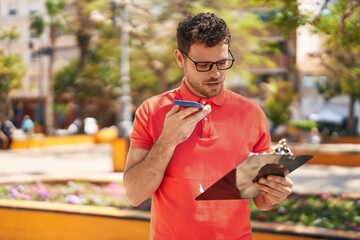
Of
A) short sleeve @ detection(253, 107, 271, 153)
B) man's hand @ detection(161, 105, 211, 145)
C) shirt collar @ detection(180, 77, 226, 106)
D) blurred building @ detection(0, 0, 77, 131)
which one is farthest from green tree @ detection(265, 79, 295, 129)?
man's hand @ detection(161, 105, 211, 145)

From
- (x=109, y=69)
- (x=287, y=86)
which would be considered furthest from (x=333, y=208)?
(x=109, y=69)

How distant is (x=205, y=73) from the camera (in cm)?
234

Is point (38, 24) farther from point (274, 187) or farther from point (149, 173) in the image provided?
point (274, 187)

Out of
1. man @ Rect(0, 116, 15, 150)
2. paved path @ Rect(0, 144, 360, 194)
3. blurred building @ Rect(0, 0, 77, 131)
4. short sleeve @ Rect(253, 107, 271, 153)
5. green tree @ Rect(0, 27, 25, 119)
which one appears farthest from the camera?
blurred building @ Rect(0, 0, 77, 131)

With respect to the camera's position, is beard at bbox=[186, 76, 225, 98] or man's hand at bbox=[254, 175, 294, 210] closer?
man's hand at bbox=[254, 175, 294, 210]

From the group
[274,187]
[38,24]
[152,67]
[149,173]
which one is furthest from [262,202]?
[38,24]

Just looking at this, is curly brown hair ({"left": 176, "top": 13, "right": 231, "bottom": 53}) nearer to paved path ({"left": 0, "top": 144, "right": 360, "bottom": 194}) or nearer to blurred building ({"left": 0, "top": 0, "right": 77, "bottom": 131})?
paved path ({"left": 0, "top": 144, "right": 360, "bottom": 194})

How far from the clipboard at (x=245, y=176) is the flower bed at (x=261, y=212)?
3902 millimetres

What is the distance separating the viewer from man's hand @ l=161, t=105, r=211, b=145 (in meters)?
2.21

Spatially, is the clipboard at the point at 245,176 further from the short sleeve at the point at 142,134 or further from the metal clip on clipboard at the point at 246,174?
the short sleeve at the point at 142,134

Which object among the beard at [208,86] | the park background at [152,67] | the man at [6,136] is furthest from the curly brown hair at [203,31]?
the man at [6,136]

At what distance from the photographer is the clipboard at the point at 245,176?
218 cm

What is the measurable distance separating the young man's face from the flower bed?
3944 millimetres

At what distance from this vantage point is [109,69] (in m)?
38.8
